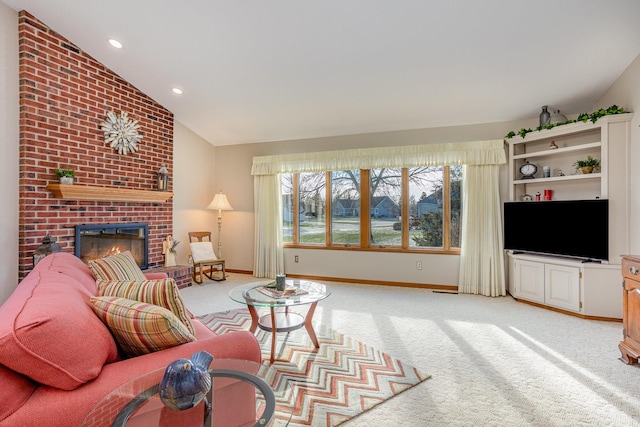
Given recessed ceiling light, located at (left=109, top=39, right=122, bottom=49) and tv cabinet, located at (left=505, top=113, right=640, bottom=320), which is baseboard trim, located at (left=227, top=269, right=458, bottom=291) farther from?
recessed ceiling light, located at (left=109, top=39, right=122, bottom=49)

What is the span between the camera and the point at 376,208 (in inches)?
199

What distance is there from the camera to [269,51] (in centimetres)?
324

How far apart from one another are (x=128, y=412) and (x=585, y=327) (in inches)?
157

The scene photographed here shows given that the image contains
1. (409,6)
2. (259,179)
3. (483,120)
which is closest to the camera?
(409,6)

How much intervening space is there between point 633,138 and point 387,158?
8.78 ft

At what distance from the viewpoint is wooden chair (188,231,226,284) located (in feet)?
16.4

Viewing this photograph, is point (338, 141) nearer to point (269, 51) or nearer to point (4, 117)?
point (269, 51)

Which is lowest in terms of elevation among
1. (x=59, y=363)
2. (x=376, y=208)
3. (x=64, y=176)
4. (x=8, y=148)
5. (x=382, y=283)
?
(x=382, y=283)

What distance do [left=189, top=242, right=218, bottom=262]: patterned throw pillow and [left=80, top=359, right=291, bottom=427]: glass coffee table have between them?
161 inches

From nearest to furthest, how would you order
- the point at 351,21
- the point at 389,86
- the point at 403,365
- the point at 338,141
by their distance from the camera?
1. the point at 403,365
2. the point at 351,21
3. the point at 389,86
4. the point at 338,141

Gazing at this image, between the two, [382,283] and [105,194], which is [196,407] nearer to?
[105,194]

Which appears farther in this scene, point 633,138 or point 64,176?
point 64,176

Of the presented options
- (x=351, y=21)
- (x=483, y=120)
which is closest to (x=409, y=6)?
(x=351, y=21)

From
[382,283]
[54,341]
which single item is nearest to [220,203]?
[382,283]
